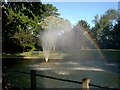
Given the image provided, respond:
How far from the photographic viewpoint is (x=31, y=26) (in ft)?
84.2

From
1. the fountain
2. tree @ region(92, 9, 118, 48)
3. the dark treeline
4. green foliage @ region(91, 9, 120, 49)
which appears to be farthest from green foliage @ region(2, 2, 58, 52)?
tree @ region(92, 9, 118, 48)

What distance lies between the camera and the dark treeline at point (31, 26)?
9.94 metres

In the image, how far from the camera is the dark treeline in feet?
32.6

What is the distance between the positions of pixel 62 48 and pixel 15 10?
57.5 meters

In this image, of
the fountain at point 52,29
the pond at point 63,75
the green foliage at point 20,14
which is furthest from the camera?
the fountain at point 52,29

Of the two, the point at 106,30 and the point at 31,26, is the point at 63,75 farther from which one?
the point at 106,30

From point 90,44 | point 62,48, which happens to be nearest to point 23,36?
point 62,48

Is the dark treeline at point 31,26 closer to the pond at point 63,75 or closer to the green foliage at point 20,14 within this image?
the green foliage at point 20,14

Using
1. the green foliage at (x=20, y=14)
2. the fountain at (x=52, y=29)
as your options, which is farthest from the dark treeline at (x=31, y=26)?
the fountain at (x=52, y=29)

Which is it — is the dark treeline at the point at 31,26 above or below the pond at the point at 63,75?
above

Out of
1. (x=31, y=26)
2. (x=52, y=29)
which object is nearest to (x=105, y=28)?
(x=52, y=29)

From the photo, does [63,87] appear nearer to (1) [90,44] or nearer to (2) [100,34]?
(1) [90,44]

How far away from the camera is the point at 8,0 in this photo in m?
9.91

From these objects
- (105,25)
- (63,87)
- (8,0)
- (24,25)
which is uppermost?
(105,25)
